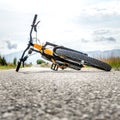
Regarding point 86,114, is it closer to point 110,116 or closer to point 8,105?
point 110,116

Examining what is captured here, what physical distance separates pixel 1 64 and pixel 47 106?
38.5 m

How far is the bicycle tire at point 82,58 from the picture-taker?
20.9 metres

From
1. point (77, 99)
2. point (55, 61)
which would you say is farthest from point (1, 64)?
point (77, 99)

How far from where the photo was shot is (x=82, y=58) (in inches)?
824

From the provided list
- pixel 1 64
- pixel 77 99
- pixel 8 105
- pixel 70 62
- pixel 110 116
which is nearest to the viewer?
pixel 110 116

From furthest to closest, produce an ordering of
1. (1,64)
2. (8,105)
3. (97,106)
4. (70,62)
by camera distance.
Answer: (1,64) → (70,62) → (8,105) → (97,106)

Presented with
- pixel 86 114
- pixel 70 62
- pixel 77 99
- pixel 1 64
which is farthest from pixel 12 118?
pixel 1 64

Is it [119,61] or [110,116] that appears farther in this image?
[119,61]

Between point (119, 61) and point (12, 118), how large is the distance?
63.2 feet

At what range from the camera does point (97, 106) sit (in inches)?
219

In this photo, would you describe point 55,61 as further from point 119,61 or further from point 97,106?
point 97,106

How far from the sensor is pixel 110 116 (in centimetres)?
465

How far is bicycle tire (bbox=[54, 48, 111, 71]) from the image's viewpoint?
68.6 ft

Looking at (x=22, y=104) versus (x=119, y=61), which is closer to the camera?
(x=22, y=104)
